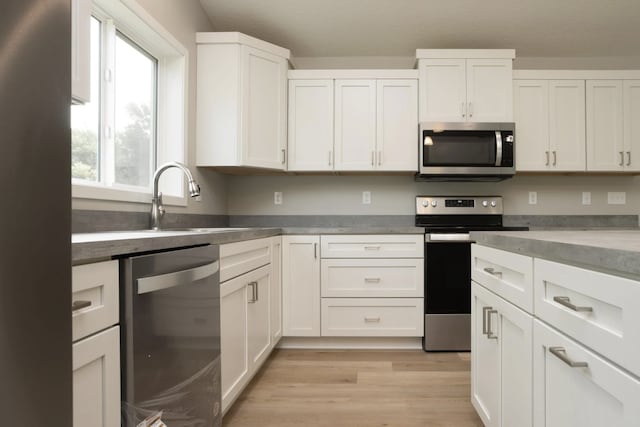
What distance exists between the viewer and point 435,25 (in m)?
3.00

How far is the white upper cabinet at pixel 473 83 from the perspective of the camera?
3.05m

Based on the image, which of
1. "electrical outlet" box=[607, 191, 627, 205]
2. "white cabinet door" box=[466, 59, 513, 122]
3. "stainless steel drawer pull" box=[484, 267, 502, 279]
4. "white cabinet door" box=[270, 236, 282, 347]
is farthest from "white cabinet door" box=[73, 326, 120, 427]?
"electrical outlet" box=[607, 191, 627, 205]

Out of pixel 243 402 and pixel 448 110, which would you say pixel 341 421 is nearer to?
pixel 243 402

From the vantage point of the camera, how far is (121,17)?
1996 mm

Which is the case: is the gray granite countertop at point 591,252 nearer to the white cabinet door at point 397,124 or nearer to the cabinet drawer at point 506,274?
the cabinet drawer at point 506,274

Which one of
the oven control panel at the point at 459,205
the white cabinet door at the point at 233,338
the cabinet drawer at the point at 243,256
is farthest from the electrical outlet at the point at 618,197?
the white cabinet door at the point at 233,338

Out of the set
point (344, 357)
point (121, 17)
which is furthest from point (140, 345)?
point (344, 357)

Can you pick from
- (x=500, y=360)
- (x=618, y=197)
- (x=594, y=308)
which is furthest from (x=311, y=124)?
(x=618, y=197)

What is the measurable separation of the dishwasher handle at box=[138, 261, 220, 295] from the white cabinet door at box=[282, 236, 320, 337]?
134 cm

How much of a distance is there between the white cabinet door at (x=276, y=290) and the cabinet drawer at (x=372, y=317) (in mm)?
326

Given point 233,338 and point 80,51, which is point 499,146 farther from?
point 80,51

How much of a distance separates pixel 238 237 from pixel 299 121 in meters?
1.51

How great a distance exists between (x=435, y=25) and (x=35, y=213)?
3.15m

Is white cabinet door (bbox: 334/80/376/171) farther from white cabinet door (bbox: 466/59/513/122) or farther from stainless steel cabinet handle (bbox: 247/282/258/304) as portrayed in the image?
stainless steel cabinet handle (bbox: 247/282/258/304)
